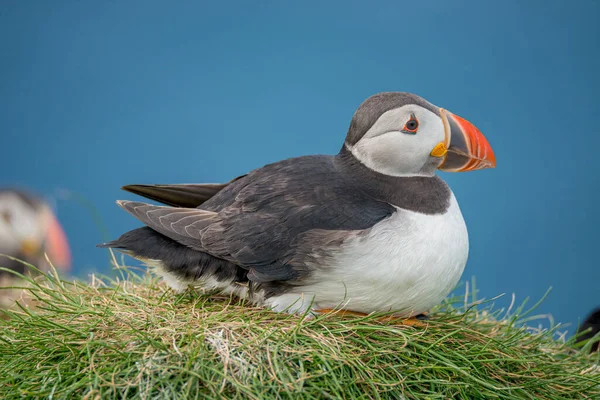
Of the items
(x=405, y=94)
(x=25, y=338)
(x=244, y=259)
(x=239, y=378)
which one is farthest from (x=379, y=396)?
(x=25, y=338)

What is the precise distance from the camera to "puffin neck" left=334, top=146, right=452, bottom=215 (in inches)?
91.2

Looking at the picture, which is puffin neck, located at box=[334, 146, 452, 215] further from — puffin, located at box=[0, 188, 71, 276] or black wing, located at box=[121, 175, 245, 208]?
puffin, located at box=[0, 188, 71, 276]

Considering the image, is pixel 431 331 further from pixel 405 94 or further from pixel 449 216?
pixel 405 94

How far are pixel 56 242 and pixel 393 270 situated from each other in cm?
336

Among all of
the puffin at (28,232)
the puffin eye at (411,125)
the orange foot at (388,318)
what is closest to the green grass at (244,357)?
the orange foot at (388,318)

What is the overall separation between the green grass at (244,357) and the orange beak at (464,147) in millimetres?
583

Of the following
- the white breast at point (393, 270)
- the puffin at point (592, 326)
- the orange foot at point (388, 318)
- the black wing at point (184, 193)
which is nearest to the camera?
the white breast at point (393, 270)

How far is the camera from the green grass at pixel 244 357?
1.93 metres

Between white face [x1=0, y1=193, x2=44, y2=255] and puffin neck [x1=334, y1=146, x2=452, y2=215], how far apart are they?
304cm

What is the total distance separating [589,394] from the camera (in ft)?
7.84

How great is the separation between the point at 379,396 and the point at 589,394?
2.96 feet

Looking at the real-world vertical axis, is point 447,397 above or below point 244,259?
below

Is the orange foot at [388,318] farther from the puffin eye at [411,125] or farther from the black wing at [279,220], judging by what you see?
the puffin eye at [411,125]

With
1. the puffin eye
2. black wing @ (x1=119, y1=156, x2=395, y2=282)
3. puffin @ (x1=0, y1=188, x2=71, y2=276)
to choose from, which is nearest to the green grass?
black wing @ (x1=119, y1=156, x2=395, y2=282)
